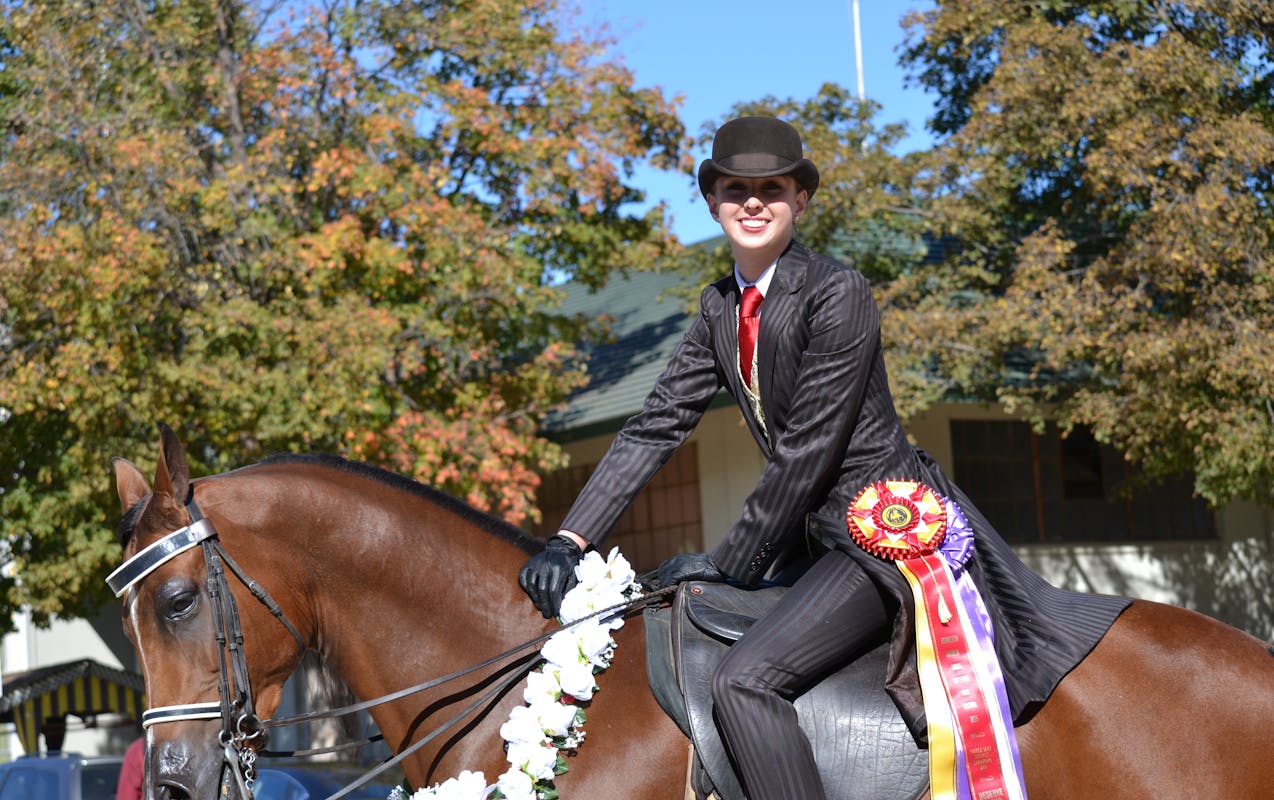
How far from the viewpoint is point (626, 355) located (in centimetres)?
1780

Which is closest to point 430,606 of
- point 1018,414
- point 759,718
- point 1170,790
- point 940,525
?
point 759,718

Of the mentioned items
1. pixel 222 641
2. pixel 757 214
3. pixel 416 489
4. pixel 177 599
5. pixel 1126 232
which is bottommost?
pixel 222 641

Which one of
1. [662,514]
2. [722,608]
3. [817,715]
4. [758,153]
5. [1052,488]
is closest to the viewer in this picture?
[817,715]

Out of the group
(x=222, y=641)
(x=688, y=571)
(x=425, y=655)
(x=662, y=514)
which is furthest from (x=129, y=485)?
(x=662, y=514)

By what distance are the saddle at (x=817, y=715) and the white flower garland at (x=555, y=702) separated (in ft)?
0.47

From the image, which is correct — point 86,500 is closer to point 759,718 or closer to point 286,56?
point 286,56

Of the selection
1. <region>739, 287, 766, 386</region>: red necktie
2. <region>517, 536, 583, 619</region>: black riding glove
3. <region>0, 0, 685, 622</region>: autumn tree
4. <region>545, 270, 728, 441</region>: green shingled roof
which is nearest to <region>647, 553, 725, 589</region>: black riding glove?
<region>517, 536, 583, 619</region>: black riding glove

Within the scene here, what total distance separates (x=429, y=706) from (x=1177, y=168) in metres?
10.1

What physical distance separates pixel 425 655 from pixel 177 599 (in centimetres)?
62

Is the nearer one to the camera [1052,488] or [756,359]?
[756,359]

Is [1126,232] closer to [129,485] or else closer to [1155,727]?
[1155,727]

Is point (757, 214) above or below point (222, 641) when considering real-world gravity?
above

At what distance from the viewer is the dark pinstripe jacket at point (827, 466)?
3.51 meters

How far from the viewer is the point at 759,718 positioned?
3271 mm
